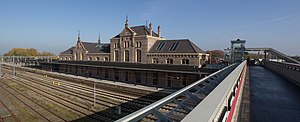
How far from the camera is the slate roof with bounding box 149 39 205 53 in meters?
30.8

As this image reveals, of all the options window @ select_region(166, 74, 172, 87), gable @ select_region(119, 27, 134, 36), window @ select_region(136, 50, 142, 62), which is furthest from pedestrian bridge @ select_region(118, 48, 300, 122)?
gable @ select_region(119, 27, 134, 36)

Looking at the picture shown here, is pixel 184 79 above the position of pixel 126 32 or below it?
below

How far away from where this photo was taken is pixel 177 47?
32.8 meters

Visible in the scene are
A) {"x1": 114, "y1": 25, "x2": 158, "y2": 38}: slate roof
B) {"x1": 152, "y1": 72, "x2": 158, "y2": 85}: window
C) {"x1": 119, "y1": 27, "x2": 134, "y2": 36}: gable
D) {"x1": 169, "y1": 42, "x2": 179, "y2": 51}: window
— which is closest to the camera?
{"x1": 152, "y1": 72, "x2": 158, "y2": 85}: window

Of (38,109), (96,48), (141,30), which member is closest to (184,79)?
(38,109)

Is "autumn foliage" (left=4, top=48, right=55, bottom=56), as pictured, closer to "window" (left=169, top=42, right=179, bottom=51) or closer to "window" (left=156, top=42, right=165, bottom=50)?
"window" (left=156, top=42, right=165, bottom=50)

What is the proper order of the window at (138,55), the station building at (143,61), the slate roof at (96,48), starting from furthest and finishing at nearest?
the slate roof at (96,48), the window at (138,55), the station building at (143,61)

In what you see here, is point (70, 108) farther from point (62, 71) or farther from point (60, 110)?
point (62, 71)

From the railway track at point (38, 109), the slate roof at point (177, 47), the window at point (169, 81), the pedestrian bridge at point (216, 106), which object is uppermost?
the slate roof at point (177, 47)

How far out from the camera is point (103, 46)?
5122 centimetres

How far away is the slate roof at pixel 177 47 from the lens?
30.8 m

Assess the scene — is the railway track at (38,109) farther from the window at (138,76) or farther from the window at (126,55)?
the window at (126,55)

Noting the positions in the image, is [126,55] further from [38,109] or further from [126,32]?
[38,109]

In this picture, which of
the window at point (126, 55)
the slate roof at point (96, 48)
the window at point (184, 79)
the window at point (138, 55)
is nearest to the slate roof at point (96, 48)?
the slate roof at point (96, 48)
